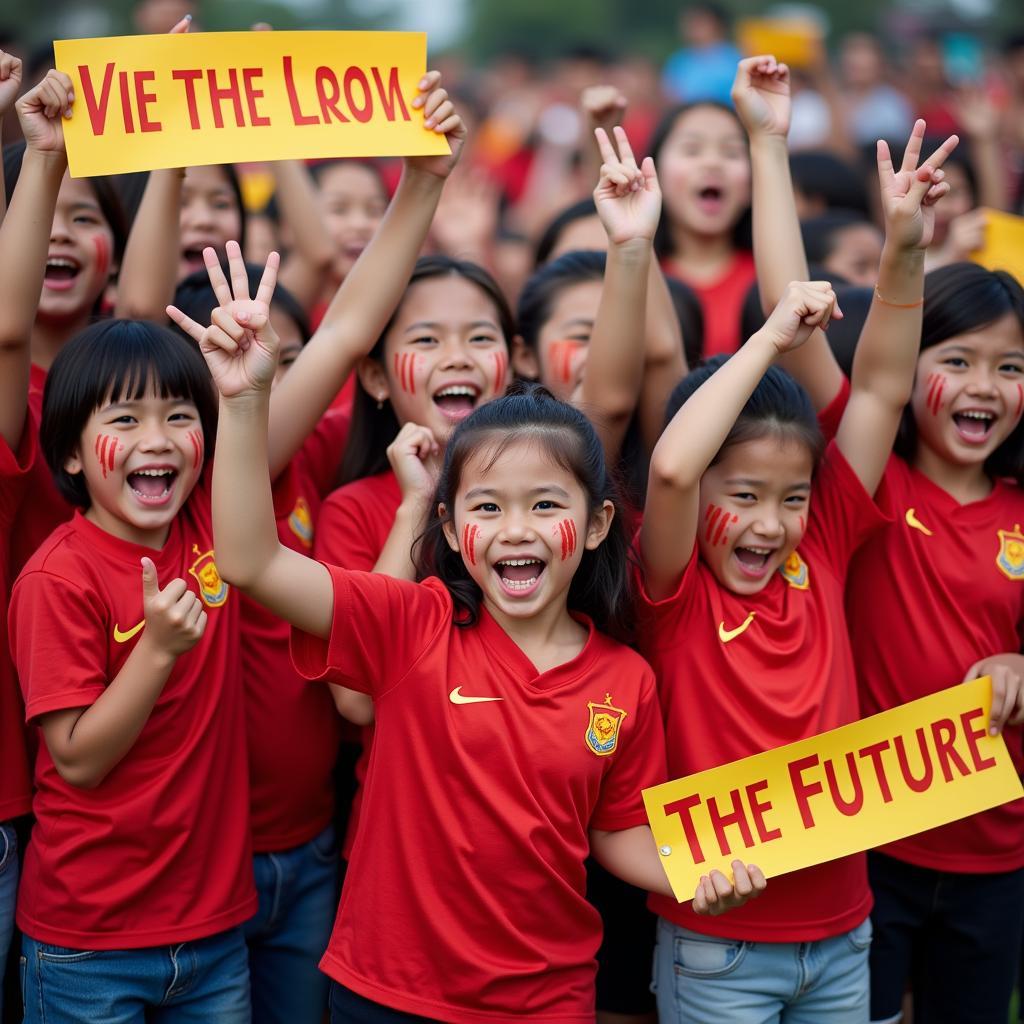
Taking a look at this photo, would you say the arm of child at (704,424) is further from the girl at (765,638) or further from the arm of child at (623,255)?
the arm of child at (623,255)

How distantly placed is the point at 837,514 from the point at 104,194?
2079 millimetres

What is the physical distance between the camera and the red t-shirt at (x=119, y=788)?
2.87 m

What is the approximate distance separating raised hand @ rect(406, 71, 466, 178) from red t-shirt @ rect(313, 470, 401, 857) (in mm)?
778

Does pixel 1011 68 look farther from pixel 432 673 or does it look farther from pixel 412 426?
pixel 432 673

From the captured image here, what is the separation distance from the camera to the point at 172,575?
308 centimetres

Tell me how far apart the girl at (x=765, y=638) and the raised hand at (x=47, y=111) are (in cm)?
146

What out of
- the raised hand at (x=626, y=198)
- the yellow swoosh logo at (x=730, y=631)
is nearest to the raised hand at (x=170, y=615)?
the yellow swoosh logo at (x=730, y=631)

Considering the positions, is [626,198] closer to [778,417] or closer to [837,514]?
[778,417]

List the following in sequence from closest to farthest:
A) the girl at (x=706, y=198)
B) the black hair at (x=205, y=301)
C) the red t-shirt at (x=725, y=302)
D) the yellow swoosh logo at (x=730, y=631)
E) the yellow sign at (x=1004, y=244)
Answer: the yellow swoosh logo at (x=730, y=631) → the black hair at (x=205, y=301) → the yellow sign at (x=1004, y=244) → the red t-shirt at (x=725, y=302) → the girl at (x=706, y=198)

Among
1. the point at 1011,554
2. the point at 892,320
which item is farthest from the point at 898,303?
the point at 1011,554

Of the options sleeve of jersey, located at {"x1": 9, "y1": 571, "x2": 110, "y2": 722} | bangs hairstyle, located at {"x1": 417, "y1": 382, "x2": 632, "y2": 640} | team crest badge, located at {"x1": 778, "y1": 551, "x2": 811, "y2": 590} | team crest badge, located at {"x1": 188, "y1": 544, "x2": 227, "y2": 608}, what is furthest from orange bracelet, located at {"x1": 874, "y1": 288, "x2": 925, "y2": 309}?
sleeve of jersey, located at {"x1": 9, "y1": 571, "x2": 110, "y2": 722}

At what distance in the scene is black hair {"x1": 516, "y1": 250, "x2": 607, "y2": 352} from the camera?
13.0 feet

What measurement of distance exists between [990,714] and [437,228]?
4.17m

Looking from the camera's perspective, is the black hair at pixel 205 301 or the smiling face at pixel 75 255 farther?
the black hair at pixel 205 301
